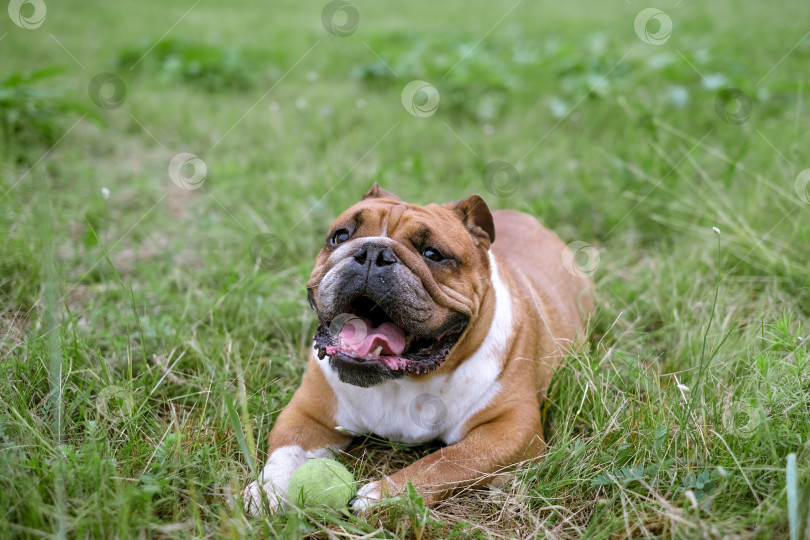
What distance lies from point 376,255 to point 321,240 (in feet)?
7.34

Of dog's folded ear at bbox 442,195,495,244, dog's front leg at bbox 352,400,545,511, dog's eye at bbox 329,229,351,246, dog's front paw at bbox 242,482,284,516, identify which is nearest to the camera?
dog's front paw at bbox 242,482,284,516

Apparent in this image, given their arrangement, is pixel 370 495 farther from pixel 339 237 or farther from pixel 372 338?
pixel 339 237

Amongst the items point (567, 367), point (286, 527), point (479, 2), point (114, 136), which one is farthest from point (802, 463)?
point (479, 2)

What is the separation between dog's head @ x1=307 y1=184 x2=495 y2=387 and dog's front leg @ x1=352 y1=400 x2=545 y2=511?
16.8 inches

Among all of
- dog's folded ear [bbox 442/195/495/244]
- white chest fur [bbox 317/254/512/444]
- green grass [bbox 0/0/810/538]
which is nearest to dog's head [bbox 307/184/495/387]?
dog's folded ear [bbox 442/195/495/244]

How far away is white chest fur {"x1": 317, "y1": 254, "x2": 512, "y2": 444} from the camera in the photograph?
307cm

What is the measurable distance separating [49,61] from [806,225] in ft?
29.6

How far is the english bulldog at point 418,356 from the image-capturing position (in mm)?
2723

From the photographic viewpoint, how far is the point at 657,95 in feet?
22.6

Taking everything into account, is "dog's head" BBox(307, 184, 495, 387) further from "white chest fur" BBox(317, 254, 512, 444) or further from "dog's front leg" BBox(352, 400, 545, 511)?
"dog's front leg" BBox(352, 400, 545, 511)

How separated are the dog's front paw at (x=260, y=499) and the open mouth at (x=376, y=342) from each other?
60cm

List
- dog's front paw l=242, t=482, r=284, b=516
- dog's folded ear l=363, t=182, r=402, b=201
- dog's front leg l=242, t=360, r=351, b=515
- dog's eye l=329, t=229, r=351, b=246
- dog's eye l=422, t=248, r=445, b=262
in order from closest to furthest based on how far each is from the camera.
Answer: dog's front paw l=242, t=482, r=284, b=516 → dog's front leg l=242, t=360, r=351, b=515 → dog's eye l=422, t=248, r=445, b=262 → dog's eye l=329, t=229, r=351, b=246 → dog's folded ear l=363, t=182, r=402, b=201

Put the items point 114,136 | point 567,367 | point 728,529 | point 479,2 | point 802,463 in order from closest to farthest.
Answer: point 728,529 < point 802,463 < point 567,367 < point 114,136 < point 479,2

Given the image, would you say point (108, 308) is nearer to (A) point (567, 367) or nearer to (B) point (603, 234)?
(A) point (567, 367)
